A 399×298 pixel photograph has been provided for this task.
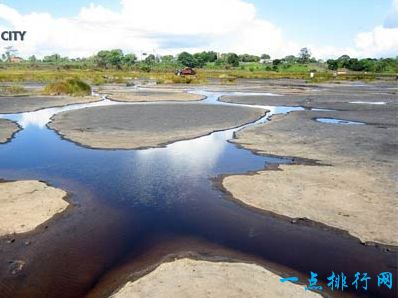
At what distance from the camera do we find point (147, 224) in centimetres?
1135

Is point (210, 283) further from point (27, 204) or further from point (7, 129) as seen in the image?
point (7, 129)

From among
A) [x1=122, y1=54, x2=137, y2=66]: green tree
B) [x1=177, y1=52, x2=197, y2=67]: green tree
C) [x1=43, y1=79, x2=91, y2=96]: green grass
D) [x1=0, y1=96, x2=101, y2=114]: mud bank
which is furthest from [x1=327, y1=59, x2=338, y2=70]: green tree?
[x1=0, y1=96, x2=101, y2=114]: mud bank

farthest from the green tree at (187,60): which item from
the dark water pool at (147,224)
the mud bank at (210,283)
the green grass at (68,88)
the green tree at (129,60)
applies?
the mud bank at (210,283)

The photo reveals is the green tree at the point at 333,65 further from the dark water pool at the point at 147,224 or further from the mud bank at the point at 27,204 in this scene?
the mud bank at the point at 27,204

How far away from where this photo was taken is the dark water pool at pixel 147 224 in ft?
29.3

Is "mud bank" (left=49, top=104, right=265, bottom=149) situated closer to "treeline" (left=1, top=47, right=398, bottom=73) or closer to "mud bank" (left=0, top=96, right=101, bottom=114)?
"mud bank" (left=0, top=96, right=101, bottom=114)

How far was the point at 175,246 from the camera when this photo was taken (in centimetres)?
1003

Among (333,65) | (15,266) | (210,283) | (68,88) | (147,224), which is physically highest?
(333,65)

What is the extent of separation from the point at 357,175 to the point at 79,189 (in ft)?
33.2

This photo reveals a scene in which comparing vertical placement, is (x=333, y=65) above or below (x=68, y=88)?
above

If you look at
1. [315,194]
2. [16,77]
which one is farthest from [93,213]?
[16,77]

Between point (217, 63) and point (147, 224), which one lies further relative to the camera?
point (217, 63)

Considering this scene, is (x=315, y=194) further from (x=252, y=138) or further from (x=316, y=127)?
(x=316, y=127)

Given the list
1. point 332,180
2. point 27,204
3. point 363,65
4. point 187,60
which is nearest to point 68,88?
point 27,204
